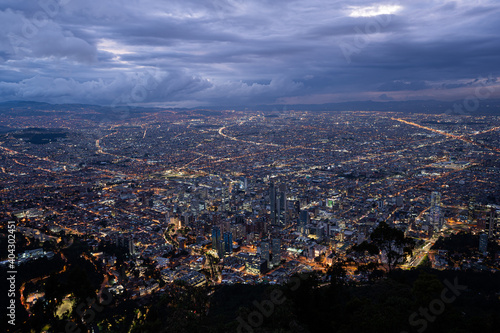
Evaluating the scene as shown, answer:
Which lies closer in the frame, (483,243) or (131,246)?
(483,243)

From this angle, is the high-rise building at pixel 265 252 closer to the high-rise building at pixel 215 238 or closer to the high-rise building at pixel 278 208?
the high-rise building at pixel 215 238

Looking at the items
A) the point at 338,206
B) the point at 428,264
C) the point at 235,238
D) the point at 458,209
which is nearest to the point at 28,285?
the point at 235,238

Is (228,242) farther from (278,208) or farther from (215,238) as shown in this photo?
(278,208)

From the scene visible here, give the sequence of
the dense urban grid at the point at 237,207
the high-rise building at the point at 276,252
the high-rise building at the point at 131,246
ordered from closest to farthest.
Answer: the dense urban grid at the point at 237,207 < the high-rise building at the point at 276,252 < the high-rise building at the point at 131,246

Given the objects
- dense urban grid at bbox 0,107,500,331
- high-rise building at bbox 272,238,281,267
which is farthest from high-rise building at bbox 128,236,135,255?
high-rise building at bbox 272,238,281,267

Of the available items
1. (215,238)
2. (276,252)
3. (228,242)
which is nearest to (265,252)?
(276,252)

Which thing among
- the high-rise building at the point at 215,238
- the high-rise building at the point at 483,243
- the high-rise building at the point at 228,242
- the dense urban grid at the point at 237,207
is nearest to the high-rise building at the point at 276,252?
the dense urban grid at the point at 237,207

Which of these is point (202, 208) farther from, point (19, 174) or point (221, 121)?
point (221, 121)

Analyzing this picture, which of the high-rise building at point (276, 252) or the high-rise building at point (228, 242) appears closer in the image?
the high-rise building at point (276, 252)
